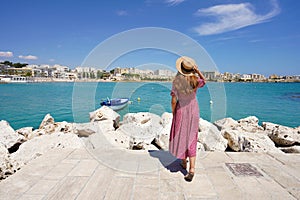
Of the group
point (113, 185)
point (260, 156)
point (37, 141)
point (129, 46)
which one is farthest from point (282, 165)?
point (37, 141)

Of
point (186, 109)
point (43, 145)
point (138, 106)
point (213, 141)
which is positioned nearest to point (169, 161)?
point (186, 109)

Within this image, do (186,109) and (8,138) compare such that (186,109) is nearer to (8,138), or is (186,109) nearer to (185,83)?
(185,83)

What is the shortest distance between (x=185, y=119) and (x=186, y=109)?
0.14 metres

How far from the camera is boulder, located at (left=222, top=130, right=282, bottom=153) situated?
459cm

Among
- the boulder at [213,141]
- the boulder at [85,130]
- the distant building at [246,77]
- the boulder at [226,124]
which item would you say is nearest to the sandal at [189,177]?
the boulder at [213,141]

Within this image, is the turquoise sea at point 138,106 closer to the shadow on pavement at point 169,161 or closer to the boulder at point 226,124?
the boulder at point 226,124

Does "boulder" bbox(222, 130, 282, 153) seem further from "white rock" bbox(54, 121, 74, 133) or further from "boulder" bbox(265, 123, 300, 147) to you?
"white rock" bbox(54, 121, 74, 133)

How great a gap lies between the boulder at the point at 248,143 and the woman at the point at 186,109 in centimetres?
218

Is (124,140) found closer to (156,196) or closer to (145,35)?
(145,35)

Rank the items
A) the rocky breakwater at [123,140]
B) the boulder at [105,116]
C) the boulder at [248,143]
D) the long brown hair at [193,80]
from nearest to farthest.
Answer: the long brown hair at [193,80] < the rocky breakwater at [123,140] < the boulder at [248,143] < the boulder at [105,116]

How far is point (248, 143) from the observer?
467 centimetres

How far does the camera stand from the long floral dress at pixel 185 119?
2.96 m

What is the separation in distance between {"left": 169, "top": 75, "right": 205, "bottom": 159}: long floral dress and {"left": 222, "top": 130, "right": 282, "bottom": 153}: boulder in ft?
7.14

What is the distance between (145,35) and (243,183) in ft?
9.77
